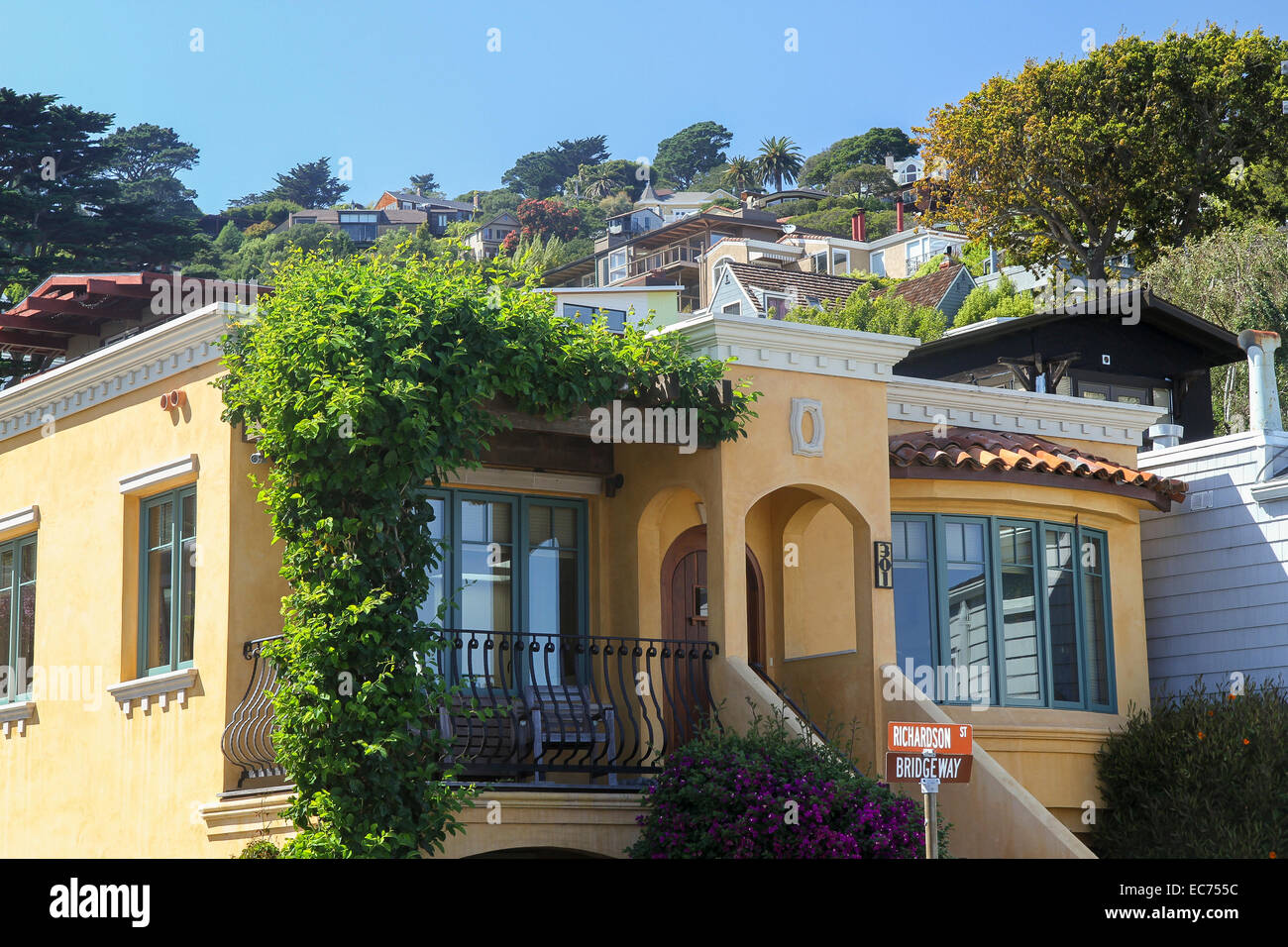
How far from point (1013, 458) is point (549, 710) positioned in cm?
503

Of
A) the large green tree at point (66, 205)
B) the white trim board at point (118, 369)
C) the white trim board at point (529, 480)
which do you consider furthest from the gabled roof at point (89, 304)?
the large green tree at point (66, 205)

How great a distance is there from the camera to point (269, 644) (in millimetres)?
10820

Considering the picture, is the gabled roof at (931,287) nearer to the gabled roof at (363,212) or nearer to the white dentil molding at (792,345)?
the white dentil molding at (792,345)

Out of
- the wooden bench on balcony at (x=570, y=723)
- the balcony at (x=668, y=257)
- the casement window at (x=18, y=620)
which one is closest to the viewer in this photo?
the wooden bench on balcony at (x=570, y=723)

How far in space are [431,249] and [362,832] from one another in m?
80.8

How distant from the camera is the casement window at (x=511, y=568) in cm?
1356

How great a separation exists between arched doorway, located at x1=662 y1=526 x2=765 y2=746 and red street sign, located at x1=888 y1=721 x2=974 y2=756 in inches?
157

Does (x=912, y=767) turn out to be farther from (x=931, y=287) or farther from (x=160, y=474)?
(x=931, y=287)

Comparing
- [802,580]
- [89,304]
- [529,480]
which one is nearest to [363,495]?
[529,480]

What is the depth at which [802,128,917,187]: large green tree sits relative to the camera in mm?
105438

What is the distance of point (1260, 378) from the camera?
17.5 meters

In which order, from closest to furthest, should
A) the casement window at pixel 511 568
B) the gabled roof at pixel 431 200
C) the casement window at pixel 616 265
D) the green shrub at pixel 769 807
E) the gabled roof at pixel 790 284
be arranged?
the green shrub at pixel 769 807
the casement window at pixel 511 568
the gabled roof at pixel 790 284
the casement window at pixel 616 265
the gabled roof at pixel 431 200

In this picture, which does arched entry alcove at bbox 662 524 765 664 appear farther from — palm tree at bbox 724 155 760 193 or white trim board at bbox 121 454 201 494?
palm tree at bbox 724 155 760 193

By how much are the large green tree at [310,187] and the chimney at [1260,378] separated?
359ft
